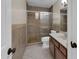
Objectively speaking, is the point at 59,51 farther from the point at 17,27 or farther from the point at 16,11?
the point at 16,11

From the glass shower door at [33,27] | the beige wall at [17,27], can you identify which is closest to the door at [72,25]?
the beige wall at [17,27]

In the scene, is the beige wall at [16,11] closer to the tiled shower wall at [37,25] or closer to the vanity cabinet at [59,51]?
the vanity cabinet at [59,51]

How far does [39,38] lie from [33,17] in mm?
1285

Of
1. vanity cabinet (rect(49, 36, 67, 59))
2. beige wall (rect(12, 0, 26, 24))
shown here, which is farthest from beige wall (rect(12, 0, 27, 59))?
vanity cabinet (rect(49, 36, 67, 59))

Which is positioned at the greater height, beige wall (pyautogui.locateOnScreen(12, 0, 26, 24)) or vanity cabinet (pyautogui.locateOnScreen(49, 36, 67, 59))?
beige wall (pyautogui.locateOnScreen(12, 0, 26, 24))

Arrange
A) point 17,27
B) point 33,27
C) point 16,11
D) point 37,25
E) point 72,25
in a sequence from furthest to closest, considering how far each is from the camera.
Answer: point 37,25, point 33,27, point 17,27, point 16,11, point 72,25

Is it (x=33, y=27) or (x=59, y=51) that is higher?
(x=33, y=27)

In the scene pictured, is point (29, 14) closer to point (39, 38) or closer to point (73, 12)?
point (39, 38)

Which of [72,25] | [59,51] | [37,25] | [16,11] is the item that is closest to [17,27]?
[16,11]

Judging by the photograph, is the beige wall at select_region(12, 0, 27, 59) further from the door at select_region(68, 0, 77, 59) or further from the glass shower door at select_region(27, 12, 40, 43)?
the glass shower door at select_region(27, 12, 40, 43)

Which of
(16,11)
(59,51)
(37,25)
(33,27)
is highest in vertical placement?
(16,11)

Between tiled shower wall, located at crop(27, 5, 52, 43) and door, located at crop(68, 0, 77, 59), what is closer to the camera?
door, located at crop(68, 0, 77, 59)

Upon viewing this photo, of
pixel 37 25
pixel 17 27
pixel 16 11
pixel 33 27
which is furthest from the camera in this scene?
pixel 37 25

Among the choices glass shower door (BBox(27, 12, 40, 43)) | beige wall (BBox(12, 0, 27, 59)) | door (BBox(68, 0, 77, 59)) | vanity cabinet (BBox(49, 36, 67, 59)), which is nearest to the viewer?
door (BBox(68, 0, 77, 59))
